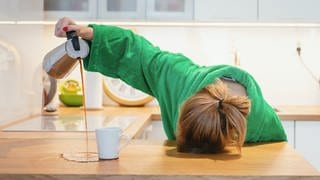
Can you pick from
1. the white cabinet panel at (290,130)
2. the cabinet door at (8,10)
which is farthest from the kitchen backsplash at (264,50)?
the cabinet door at (8,10)

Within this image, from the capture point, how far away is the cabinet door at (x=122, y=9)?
271 centimetres

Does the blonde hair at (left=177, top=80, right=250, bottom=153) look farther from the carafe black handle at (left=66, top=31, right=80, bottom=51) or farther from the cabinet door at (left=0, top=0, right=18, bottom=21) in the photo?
the cabinet door at (left=0, top=0, right=18, bottom=21)

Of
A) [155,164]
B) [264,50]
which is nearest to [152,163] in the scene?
[155,164]

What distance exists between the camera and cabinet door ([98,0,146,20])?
2713 millimetres

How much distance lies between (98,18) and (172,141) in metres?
1.37

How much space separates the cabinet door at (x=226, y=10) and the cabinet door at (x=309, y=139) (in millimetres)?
594

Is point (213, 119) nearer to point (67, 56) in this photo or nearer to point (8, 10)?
point (67, 56)

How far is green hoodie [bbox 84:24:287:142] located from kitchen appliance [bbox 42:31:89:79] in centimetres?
6

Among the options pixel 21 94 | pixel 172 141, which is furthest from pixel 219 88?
pixel 21 94

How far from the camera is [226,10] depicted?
105 inches

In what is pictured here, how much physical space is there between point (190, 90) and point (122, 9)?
1.43 metres

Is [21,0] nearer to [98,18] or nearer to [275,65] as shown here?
[98,18]

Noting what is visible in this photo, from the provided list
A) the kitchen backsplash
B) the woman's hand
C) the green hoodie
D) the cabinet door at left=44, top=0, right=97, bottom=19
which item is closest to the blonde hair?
the green hoodie

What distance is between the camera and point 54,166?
1.16 metres
